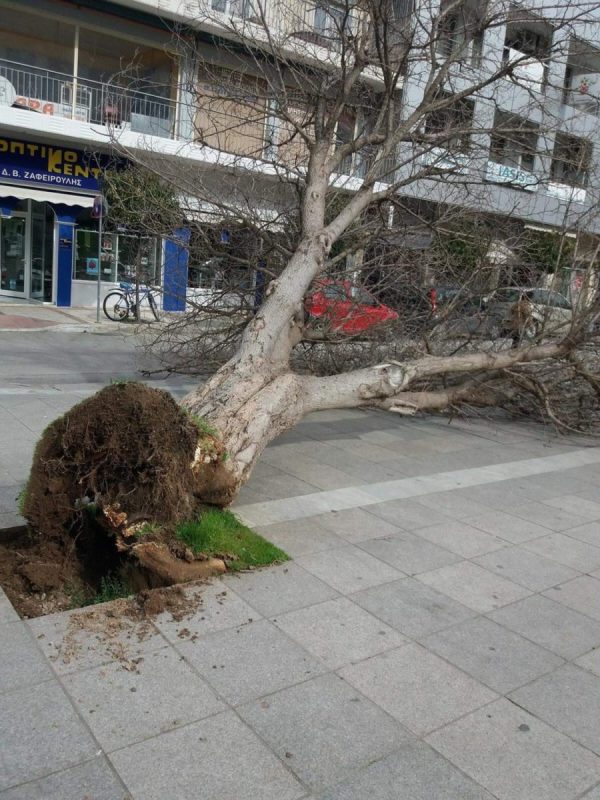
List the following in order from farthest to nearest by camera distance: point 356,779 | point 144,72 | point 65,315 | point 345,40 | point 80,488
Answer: point 144,72 < point 65,315 < point 345,40 < point 80,488 < point 356,779

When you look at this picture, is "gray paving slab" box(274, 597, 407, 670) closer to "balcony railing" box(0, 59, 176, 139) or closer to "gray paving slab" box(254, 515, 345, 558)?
"gray paving slab" box(254, 515, 345, 558)

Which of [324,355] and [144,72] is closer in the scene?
[324,355]

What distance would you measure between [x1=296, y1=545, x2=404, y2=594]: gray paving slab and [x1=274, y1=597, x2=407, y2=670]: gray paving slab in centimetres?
28

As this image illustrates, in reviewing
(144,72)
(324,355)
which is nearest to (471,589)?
(324,355)

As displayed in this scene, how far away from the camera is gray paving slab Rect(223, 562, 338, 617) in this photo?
13.1ft

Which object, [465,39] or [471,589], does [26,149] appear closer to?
[465,39]

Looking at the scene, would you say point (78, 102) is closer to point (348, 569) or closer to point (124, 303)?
point (124, 303)

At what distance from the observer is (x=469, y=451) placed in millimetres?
8180

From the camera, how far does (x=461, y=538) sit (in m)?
5.29

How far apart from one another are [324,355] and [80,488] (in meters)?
5.27

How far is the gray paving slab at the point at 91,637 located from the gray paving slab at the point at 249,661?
0.22 meters

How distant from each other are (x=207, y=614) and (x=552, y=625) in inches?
75.4

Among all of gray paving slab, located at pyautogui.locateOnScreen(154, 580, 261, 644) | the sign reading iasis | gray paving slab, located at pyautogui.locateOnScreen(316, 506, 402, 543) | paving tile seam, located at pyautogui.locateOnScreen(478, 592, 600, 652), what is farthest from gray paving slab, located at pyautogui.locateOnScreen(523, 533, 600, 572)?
the sign reading iasis

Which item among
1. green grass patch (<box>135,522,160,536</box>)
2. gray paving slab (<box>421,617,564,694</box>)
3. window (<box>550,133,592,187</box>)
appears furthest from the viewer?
window (<box>550,133,592,187</box>)
